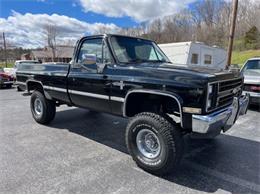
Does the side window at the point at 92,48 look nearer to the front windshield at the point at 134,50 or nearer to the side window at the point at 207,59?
the front windshield at the point at 134,50

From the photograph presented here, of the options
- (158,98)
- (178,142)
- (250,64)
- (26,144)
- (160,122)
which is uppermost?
(250,64)

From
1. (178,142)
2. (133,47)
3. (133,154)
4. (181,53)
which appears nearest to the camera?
(178,142)

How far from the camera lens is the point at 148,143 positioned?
344 centimetres

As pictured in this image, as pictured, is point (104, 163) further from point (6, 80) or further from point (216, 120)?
point (6, 80)

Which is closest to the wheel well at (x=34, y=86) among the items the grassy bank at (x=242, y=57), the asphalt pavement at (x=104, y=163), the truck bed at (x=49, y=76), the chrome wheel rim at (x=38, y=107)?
the truck bed at (x=49, y=76)

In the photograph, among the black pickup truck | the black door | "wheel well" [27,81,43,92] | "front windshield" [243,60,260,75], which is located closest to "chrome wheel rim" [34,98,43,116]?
"wheel well" [27,81,43,92]

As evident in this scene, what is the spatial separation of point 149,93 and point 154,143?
2.53 feet

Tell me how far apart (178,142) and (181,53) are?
11.9m

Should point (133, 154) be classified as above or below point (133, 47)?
below

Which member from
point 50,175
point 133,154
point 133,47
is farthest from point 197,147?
point 50,175

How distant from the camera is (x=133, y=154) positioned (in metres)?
3.48

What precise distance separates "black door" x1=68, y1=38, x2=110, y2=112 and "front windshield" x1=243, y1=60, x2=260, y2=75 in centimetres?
612

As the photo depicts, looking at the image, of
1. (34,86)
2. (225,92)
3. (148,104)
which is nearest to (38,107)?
(34,86)

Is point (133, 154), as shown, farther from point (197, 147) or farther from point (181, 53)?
point (181, 53)
